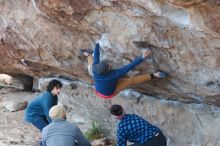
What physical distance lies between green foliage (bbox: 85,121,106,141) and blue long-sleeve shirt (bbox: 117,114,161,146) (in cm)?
228

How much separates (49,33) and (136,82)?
165 centimetres

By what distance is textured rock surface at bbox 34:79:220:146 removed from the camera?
7.59m

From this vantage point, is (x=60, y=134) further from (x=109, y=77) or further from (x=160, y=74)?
(x=160, y=74)

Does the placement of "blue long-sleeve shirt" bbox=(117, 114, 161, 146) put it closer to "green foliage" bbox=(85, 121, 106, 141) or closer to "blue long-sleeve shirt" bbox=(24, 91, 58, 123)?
"blue long-sleeve shirt" bbox=(24, 91, 58, 123)

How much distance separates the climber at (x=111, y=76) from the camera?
23.4 ft

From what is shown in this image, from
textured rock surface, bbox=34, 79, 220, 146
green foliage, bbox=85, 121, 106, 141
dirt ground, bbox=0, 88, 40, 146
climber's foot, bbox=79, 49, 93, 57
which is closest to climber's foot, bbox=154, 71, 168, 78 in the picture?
textured rock surface, bbox=34, 79, 220, 146

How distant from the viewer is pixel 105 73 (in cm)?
719

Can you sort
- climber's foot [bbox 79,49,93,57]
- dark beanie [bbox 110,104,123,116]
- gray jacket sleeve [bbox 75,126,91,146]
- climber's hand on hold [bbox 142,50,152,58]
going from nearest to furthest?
gray jacket sleeve [bbox 75,126,91,146], dark beanie [bbox 110,104,123,116], climber's hand on hold [bbox 142,50,152,58], climber's foot [bbox 79,49,93,57]

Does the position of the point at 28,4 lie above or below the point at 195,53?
above

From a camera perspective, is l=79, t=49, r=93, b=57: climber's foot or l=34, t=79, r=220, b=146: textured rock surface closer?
l=34, t=79, r=220, b=146: textured rock surface

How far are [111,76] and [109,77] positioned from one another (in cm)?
3

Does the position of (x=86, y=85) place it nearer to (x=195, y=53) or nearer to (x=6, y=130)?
(x=6, y=130)

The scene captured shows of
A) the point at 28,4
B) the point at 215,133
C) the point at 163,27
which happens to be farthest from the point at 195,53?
the point at 28,4

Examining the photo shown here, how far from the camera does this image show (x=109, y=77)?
7.25 meters
